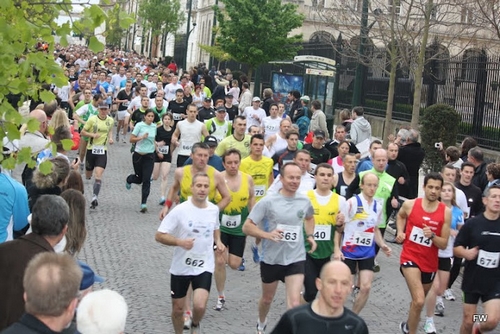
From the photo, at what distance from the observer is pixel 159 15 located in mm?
74938

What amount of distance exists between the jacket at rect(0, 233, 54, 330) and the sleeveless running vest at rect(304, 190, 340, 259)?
3.95 meters

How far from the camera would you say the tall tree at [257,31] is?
3753cm

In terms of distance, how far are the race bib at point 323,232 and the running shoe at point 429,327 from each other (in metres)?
1.39

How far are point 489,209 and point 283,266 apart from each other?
1935 millimetres

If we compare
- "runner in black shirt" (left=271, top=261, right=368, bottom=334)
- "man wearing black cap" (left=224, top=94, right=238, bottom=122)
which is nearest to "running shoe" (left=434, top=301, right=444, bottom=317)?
"runner in black shirt" (left=271, top=261, right=368, bottom=334)

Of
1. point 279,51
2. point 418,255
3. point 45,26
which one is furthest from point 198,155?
point 279,51

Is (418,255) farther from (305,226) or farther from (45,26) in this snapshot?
(45,26)

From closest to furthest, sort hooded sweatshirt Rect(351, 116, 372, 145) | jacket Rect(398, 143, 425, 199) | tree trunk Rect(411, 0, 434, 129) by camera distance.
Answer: jacket Rect(398, 143, 425, 199) → hooded sweatshirt Rect(351, 116, 372, 145) → tree trunk Rect(411, 0, 434, 129)

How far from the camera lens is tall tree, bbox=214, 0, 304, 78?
123 feet

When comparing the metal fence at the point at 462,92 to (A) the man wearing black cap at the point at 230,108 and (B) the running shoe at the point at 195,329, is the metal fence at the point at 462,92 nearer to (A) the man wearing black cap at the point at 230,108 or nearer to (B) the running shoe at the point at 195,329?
(A) the man wearing black cap at the point at 230,108

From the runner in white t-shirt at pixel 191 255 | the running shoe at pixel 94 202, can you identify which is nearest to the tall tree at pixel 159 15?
the running shoe at pixel 94 202

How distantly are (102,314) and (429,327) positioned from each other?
626 centimetres

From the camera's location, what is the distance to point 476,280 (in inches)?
347

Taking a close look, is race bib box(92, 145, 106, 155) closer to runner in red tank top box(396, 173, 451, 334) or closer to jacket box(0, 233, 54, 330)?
runner in red tank top box(396, 173, 451, 334)
